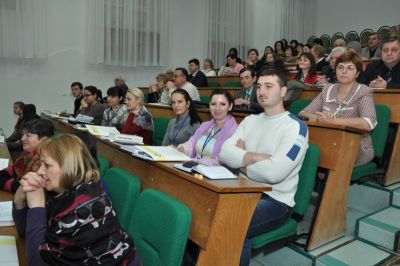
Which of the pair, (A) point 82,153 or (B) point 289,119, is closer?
(A) point 82,153

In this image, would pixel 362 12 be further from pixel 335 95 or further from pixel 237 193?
pixel 237 193

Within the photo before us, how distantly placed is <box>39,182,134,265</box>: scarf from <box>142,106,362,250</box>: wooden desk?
4.00ft

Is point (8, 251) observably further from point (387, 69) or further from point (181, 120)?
point (387, 69)

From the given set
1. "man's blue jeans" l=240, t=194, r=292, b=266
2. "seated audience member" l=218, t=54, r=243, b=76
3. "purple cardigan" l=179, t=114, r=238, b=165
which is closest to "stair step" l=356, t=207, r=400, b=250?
"man's blue jeans" l=240, t=194, r=292, b=266

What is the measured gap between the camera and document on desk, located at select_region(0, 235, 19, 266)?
3.70 feet

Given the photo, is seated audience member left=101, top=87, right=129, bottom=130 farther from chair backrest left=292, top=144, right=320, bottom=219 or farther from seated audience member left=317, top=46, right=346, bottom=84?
chair backrest left=292, top=144, right=320, bottom=219

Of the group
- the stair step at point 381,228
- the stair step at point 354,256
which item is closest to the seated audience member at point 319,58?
the stair step at point 381,228

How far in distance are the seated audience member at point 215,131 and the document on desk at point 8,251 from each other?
131 cm

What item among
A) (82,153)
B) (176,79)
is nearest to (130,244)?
(82,153)

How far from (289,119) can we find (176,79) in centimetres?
331

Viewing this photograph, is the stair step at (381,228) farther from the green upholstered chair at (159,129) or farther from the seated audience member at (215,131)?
the green upholstered chair at (159,129)

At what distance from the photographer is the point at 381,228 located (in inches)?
80.1

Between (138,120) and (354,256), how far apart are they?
223 centimetres

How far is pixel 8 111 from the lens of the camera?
20.2 ft
